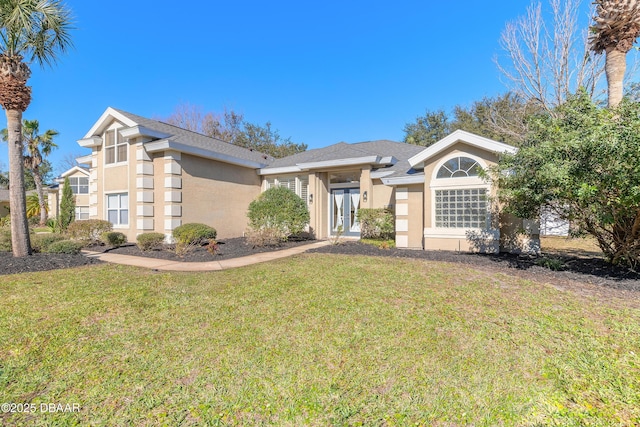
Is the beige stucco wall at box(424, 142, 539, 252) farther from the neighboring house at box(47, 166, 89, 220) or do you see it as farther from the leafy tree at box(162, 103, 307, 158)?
the neighboring house at box(47, 166, 89, 220)

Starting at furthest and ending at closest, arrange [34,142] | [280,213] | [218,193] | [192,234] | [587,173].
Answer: [34,142] → [218,193] → [280,213] → [192,234] → [587,173]

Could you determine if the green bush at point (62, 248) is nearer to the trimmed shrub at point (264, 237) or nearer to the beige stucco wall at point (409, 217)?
the trimmed shrub at point (264, 237)

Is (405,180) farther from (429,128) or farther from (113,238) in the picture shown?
(429,128)

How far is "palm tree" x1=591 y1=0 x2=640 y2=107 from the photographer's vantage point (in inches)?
283

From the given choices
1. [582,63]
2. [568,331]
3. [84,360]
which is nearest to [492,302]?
[568,331]

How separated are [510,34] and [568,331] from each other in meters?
18.3

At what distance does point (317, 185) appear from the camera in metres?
14.6

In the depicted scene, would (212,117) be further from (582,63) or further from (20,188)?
(582,63)

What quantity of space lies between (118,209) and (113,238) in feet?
7.72

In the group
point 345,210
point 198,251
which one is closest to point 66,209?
point 198,251

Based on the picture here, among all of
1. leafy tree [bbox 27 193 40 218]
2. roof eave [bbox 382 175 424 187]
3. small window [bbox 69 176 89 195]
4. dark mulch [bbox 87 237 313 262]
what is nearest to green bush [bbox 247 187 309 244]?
dark mulch [bbox 87 237 313 262]

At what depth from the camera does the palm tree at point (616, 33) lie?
7.20 meters

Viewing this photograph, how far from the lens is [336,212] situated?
597 inches

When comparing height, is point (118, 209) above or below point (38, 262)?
above
